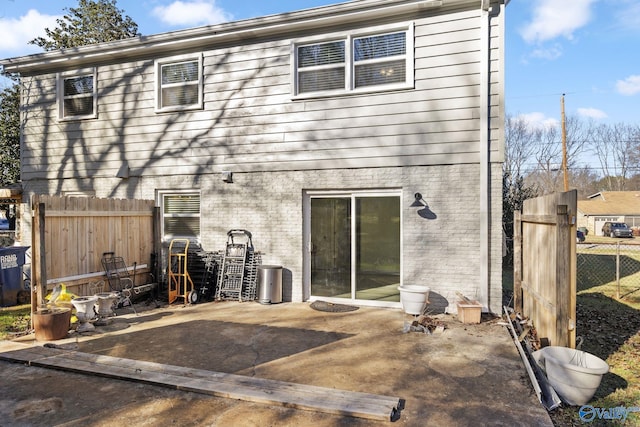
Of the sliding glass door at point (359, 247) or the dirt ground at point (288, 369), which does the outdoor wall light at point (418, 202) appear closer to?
the sliding glass door at point (359, 247)

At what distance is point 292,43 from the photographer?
26.7 feet

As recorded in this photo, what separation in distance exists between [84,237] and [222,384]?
201 inches

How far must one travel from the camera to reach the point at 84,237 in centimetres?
753

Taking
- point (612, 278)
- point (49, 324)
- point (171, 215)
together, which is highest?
point (171, 215)

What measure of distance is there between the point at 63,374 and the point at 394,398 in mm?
3737

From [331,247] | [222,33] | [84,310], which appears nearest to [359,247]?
[331,247]

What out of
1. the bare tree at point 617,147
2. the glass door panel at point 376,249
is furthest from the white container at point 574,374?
the bare tree at point 617,147

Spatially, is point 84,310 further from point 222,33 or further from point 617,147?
point 617,147

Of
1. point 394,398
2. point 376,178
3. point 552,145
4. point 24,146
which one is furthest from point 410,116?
point 552,145

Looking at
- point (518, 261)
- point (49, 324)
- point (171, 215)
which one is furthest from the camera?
point (171, 215)

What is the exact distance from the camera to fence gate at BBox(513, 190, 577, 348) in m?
4.45

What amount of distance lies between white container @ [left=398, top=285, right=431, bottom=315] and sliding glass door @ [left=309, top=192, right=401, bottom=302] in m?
0.61

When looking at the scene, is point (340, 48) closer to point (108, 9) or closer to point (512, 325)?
point (512, 325)

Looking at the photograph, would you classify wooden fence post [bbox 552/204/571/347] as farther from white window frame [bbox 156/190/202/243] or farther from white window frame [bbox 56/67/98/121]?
white window frame [bbox 56/67/98/121]
